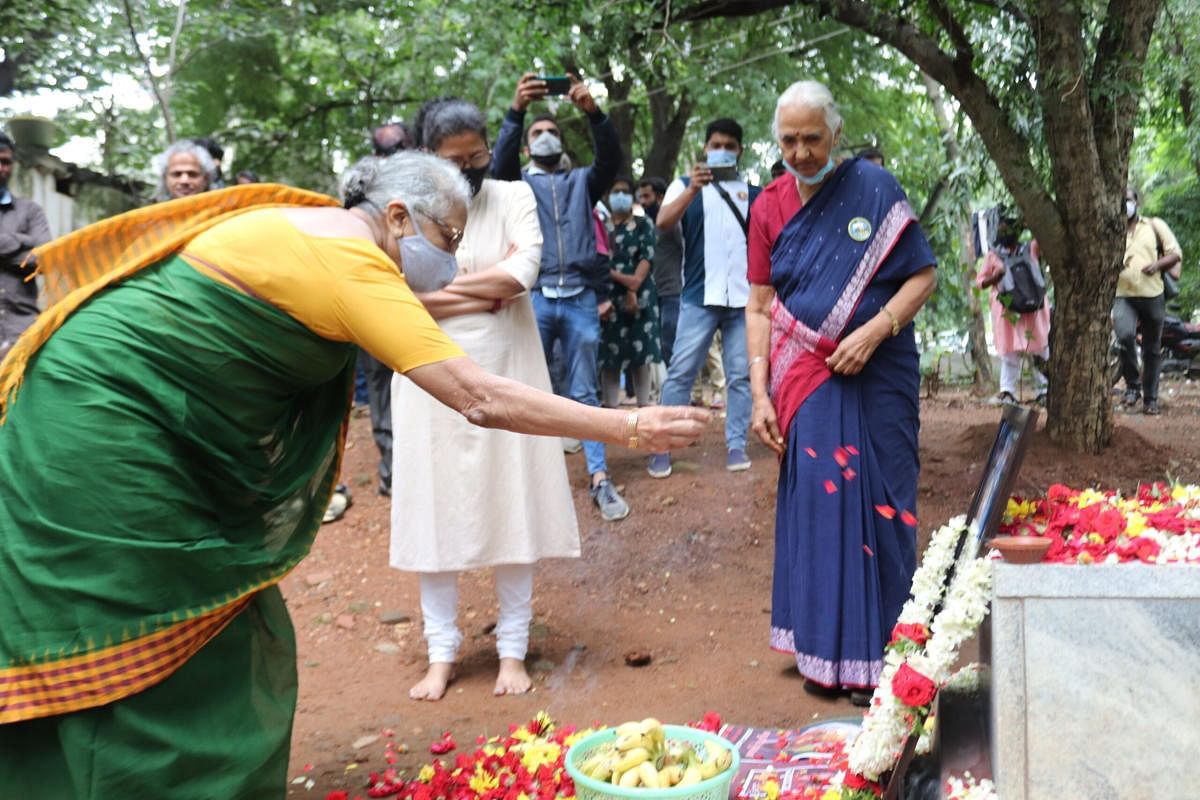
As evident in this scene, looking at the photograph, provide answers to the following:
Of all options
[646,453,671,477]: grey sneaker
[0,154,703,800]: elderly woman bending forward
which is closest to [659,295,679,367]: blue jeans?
[646,453,671,477]: grey sneaker

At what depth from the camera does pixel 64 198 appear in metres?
9.02

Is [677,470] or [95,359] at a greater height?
[95,359]

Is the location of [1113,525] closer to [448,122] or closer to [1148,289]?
[448,122]

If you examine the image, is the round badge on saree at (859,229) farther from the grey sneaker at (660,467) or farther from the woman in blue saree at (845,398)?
the grey sneaker at (660,467)

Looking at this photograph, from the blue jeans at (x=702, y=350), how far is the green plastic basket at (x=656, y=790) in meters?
3.50

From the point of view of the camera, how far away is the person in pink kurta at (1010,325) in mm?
8602

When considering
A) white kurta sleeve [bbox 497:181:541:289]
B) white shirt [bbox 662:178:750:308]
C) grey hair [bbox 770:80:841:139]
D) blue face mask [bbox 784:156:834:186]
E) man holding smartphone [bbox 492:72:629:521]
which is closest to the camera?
grey hair [bbox 770:80:841:139]

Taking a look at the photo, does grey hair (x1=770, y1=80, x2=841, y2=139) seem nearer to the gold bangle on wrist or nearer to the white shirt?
the gold bangle on wrist

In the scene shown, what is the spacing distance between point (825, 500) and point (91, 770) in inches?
A: 96.9

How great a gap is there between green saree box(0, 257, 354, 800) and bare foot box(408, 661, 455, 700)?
5.09 feet

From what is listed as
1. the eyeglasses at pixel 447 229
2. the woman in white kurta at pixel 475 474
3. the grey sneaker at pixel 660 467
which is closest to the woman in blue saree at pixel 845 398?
the woman in white kurta at pixel 475 474

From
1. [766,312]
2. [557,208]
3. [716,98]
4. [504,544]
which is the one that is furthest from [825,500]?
[716,98]

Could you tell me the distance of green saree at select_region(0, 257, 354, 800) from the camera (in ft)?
7.72

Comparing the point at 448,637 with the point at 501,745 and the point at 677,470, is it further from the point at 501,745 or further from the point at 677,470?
the point at 677,470
